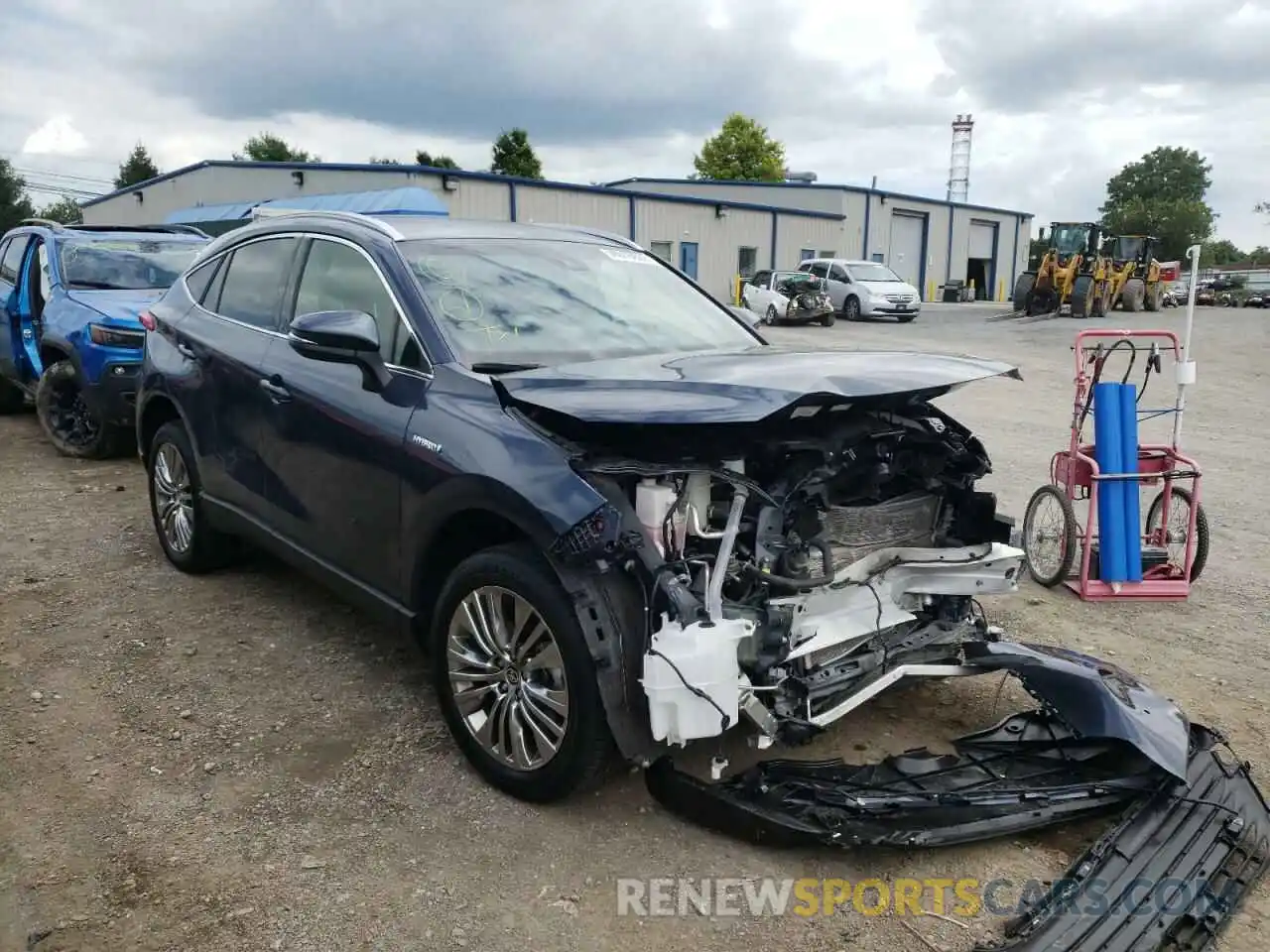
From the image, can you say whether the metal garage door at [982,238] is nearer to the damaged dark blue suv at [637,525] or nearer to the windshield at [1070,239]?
the windshield at [1070,239]

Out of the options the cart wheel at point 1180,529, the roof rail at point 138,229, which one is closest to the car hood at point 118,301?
the roof rail at point 138,229

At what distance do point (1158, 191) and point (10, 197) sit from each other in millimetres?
94164

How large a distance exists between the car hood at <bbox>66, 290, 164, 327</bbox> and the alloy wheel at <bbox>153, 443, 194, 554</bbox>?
2.86 metres

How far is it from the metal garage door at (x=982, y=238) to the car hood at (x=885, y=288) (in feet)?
78.4

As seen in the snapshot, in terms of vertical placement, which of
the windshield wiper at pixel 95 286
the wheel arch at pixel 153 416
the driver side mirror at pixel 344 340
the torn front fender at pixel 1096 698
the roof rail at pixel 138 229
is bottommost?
the torn front fender at pixel 1096 698

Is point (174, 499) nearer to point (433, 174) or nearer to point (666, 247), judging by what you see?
point (433, 174)

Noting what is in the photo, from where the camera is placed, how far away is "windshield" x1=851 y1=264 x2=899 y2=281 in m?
28.5

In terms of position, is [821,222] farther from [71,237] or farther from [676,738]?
[676,738]

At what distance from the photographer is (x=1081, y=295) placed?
2709 cm

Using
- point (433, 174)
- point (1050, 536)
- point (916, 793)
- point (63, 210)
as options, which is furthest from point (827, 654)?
point (63, 210)

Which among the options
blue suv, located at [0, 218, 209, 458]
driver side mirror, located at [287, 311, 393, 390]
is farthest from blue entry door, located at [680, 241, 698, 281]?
driver side mirror, located at [287, 311, 393, 390]

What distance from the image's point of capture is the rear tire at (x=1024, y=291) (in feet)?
95.0

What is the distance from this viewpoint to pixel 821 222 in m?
40.9

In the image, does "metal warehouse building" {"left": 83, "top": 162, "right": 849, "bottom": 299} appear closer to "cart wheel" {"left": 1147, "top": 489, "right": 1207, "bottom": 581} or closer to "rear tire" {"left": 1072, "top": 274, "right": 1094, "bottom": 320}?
"rear tire" {"left": 1072, "top": 274, "right": 1094, "bottom": 320}
